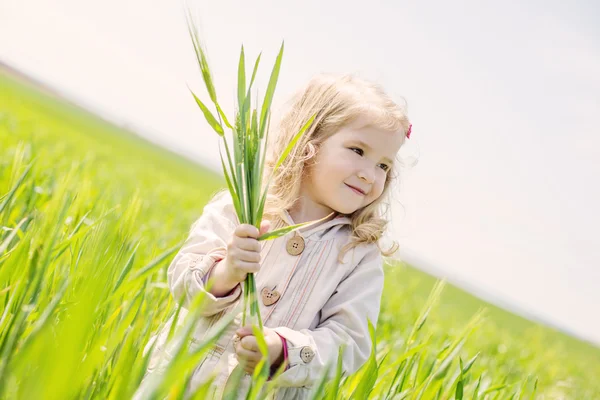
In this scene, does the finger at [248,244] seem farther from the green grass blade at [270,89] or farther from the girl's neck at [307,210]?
the girl's neck at [307,210]

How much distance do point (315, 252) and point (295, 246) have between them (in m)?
0.07

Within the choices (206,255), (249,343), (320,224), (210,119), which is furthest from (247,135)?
(320,224)

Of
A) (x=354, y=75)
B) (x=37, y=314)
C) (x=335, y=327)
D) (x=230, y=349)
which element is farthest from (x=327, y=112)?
(x=37, y=314)

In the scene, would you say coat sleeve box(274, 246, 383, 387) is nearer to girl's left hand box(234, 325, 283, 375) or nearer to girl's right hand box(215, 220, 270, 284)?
girl's left hand box(234, 325, 283, 375)

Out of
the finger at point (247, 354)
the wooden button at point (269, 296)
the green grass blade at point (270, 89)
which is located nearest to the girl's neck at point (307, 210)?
the wooden button at point (269, 296)

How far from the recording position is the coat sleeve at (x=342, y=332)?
1413 millimetres

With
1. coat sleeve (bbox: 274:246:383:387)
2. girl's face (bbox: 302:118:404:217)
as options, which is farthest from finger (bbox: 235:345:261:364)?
girl's face (bbox: 302:118:404:217)

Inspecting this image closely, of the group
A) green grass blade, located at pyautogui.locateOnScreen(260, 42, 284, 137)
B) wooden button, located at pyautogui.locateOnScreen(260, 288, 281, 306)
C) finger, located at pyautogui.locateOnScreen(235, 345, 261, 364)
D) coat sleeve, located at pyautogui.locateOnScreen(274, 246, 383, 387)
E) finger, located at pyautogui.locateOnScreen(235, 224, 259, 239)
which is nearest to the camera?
green grass blade, located at pyautogui.locateOnScreen(260, 42, 284, 137)

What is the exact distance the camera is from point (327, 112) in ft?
6.39

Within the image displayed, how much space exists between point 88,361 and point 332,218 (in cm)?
139

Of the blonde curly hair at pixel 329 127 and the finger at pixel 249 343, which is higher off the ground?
the blonde curly hair at pixel 329 127

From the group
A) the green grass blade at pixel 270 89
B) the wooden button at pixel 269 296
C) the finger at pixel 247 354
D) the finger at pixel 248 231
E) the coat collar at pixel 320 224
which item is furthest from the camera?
the coat collar at pixel 320 224

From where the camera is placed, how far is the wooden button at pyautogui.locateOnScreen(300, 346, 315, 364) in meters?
1.42

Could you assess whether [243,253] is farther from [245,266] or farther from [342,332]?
[342,332]
